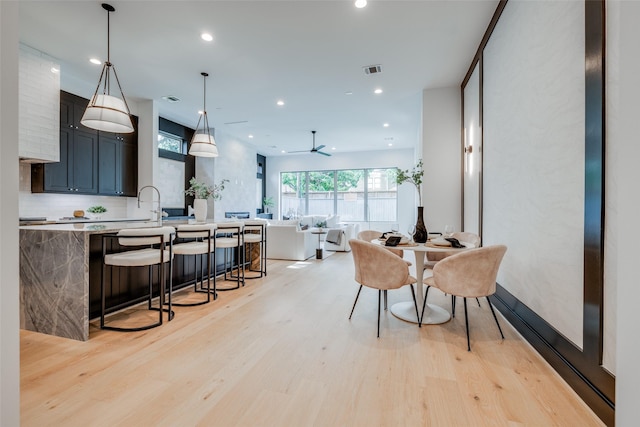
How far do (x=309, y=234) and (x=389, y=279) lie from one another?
13.6 feet

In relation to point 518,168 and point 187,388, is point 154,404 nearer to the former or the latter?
point 187,388

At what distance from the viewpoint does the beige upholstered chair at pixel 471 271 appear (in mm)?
2240

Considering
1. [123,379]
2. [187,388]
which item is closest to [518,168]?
[187,388]

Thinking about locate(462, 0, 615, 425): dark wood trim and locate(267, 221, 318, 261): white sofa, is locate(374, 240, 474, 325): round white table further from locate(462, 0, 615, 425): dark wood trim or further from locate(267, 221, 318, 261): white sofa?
locate(267, 221, 318, 261): white sofa

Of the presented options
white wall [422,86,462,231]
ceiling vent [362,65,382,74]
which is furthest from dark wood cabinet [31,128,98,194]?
white wall [422,86,462,231]

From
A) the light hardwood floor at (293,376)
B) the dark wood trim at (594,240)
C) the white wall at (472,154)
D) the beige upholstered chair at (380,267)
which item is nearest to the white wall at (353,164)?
the white wall at (472,154)

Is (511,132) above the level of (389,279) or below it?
above

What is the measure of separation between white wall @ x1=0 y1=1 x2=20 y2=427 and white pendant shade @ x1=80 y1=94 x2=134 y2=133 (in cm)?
210

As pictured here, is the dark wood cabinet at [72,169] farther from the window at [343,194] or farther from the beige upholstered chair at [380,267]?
the window at [343,194]

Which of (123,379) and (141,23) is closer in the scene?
(123,379)

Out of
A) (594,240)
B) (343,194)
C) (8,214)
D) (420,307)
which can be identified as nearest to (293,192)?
(343,194)

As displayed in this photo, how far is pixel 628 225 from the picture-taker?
1.08m

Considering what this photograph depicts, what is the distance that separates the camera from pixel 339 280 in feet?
14.7

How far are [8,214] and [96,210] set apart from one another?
16.4 ft
